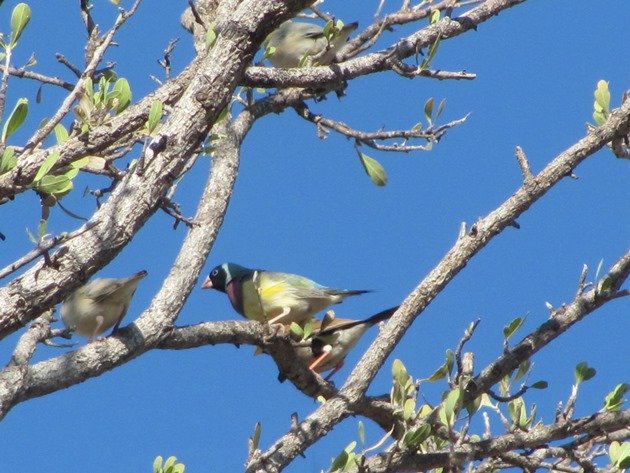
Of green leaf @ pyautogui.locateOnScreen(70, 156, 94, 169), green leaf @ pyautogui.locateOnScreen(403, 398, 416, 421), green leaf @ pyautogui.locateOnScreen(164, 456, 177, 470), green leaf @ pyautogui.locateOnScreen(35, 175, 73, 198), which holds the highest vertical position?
green leaf @ pyautogui.locateOnScreen(70, 156, 94, 169)

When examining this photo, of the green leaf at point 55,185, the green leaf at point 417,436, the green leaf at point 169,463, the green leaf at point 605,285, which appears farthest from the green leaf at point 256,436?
the green leaf at point 605,285

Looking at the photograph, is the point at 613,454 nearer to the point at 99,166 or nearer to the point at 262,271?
the point at 99,166

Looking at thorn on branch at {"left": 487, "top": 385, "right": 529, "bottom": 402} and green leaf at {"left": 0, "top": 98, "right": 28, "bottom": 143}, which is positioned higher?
green leaf at {"left": 0, "top": 98, "right": 28, "bottom": 143}

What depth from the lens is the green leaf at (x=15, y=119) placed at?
3.22 metres

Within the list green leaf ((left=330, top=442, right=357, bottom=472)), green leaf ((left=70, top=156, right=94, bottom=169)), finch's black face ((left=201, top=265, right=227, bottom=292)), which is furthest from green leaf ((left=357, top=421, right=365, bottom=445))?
finch's black face ((left=201, top=265, right=227, bottom=292))

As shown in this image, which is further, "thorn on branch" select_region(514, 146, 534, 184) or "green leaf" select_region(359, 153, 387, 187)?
"green leaf" select_region(359, 153, 387, 187)

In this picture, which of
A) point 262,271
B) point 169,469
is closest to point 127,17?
point 169,469

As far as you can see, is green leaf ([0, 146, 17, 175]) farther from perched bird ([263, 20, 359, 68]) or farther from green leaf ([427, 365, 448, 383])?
perched bird ([263, 20, 359, 68])

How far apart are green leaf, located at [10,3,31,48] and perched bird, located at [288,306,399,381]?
96.8 inches

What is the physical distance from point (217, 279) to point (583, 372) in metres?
3.45

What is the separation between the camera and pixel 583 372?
4.74 meters

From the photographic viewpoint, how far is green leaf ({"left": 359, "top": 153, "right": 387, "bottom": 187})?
5.62 m

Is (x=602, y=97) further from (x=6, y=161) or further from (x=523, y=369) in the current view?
(x=6, y=161)

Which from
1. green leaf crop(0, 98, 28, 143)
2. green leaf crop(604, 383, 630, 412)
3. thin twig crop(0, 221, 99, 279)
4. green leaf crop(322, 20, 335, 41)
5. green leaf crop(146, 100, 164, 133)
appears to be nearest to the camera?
thin twig crop(0, 221, 99, 279)
